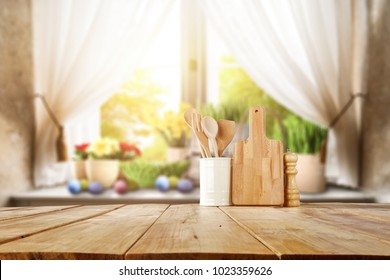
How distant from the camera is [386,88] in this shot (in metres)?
2.59

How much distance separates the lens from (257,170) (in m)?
1.23

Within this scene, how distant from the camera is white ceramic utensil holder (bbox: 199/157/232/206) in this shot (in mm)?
1237

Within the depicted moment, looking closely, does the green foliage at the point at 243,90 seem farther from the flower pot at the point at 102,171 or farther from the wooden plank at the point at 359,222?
the wooden plank at the point at 359,222

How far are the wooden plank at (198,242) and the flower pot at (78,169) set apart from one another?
2.14 meters

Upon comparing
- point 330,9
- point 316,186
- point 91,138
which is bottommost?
point 316,186

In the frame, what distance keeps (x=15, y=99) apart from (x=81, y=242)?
2.41 meters

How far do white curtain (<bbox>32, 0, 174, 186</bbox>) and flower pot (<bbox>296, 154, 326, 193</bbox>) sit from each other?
111cm

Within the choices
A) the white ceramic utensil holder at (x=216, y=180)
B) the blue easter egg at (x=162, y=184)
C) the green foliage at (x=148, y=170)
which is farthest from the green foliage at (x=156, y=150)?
the white ceramic utensil holder at (x=216, y=180)

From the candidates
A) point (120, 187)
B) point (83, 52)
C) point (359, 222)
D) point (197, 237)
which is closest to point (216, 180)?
point (359, 222)

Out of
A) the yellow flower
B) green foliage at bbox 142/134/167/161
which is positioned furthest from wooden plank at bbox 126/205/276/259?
green foliage at bbox 142/134/167/161

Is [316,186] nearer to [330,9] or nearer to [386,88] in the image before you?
[386,88]

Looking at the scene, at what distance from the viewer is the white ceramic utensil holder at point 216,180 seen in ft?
4.06
